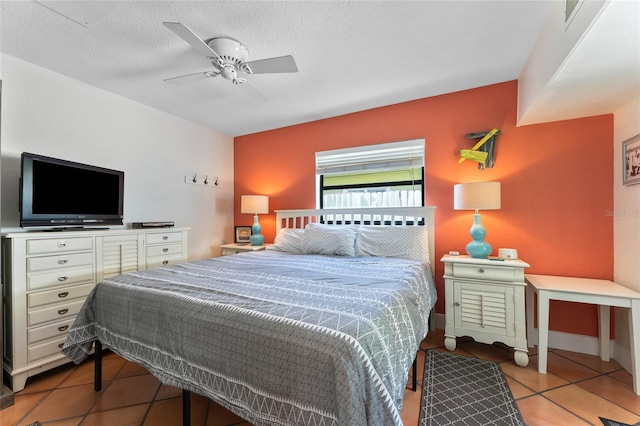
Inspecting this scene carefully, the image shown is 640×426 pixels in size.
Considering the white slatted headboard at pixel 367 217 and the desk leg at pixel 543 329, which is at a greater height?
the white slatted headboard at pixel 367 217

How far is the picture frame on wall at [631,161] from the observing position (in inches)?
72.6

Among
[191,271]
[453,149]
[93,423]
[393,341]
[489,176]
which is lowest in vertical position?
[93,423]

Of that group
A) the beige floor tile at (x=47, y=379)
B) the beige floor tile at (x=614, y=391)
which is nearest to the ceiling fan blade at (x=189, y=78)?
the beige floor tile at (x=47, y=379)

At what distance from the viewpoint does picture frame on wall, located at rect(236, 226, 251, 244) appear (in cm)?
389

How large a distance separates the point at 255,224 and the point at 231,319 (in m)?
2.67

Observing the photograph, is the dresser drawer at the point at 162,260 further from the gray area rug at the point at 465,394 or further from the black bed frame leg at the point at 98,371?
the gray area rug at the point at 465,394

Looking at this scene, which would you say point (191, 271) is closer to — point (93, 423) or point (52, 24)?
point (93, 423)

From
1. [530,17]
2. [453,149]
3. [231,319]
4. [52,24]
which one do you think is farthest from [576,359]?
[52,24]

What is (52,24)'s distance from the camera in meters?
1.76

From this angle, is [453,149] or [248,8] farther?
[453,149]

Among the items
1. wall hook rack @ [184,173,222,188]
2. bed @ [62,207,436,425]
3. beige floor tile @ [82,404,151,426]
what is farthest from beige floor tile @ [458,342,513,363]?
wall hook rack @ [184,173,222,188]

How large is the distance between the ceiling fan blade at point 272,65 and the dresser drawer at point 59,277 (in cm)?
209

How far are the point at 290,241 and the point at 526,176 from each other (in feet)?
8.08

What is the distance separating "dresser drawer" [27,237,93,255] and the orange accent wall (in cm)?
286
